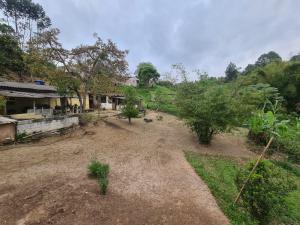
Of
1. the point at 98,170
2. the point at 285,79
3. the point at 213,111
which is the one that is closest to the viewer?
the point at 98,170

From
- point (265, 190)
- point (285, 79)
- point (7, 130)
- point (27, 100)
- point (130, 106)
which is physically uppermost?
point (285, 79)

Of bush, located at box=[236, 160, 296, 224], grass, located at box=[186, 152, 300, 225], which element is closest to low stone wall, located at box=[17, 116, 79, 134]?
grass, located at box=[186, 152, 300, 225]

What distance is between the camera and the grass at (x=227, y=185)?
17.7ft

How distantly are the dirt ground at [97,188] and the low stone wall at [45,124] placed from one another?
→ 1.46m

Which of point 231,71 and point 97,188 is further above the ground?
point 231,71

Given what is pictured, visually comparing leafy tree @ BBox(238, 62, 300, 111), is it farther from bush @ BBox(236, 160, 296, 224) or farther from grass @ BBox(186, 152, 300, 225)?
bush @ BBox(236, 160, 296, 224)

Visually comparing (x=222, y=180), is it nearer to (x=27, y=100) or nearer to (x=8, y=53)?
(x=27, y=100)

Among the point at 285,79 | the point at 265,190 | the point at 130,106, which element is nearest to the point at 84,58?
the point at 130,106

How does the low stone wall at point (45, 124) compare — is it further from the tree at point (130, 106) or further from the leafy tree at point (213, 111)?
the leafy tree at point (213, 111)

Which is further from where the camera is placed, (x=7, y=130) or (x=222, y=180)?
(x=7, y=130)

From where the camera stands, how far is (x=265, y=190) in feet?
15.7

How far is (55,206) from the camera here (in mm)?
4641

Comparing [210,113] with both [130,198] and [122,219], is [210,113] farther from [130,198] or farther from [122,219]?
[122,219]

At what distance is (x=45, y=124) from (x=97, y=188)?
882cm
